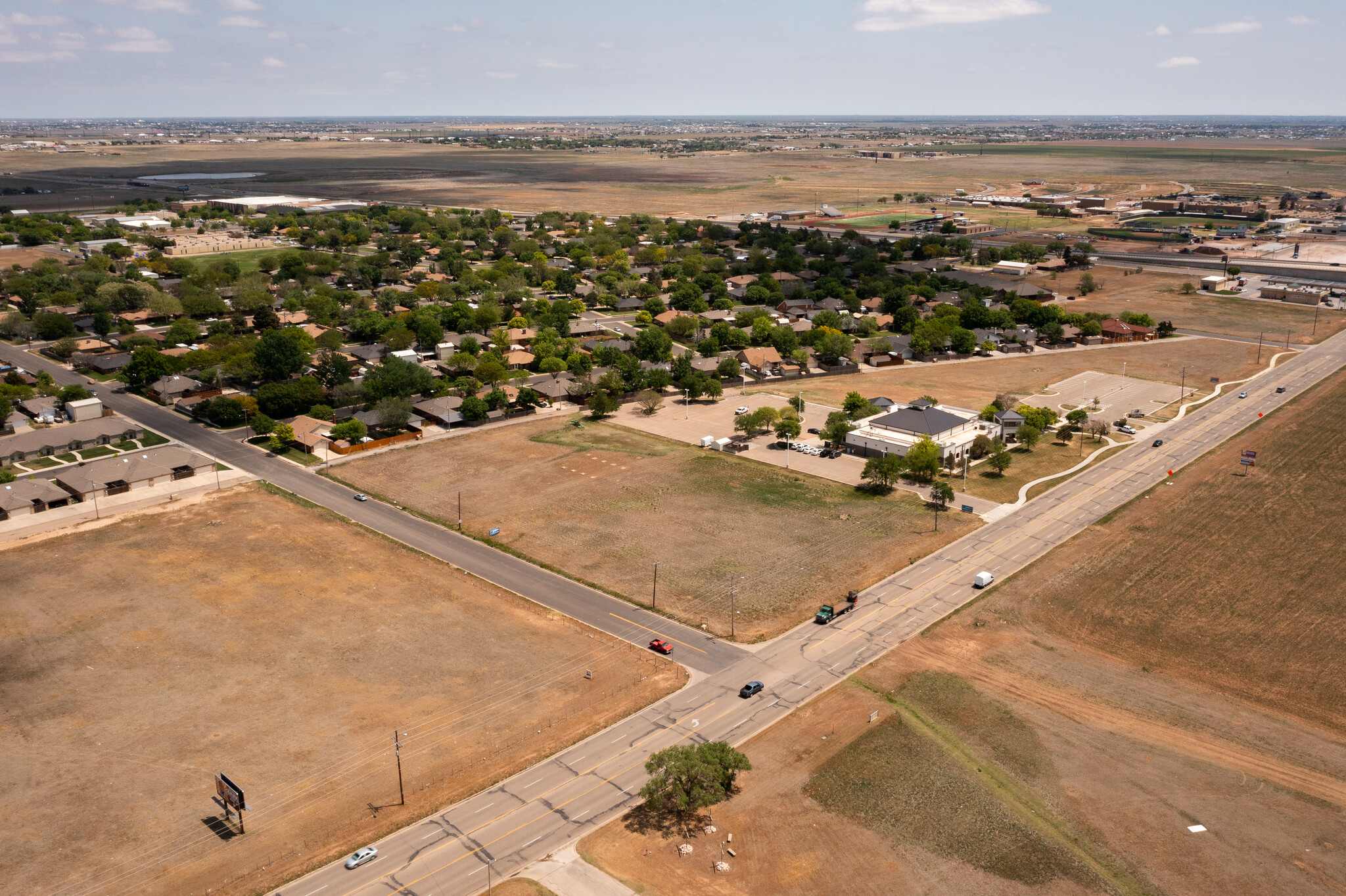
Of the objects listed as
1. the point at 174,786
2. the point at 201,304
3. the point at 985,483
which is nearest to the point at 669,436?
the point at 985,483

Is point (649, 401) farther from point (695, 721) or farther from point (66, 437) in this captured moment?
point (695, 721)

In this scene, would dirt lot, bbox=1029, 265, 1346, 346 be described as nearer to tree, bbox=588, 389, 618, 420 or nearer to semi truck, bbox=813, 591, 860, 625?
tree, bbox=588, 389, 618, 420

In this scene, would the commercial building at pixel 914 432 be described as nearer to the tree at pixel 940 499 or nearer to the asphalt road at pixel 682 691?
the tree at pixel 940 499

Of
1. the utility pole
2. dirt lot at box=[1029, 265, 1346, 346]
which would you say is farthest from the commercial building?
dirt lot at box=[1029, 265, 1346, 346]

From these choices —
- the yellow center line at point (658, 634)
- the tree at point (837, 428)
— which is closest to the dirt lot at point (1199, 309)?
the tree at point (837, 428)

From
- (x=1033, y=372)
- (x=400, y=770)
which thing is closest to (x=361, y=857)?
(x=400, y=770)
